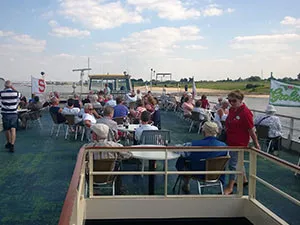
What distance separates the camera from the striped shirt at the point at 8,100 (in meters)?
6.77

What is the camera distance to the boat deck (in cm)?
394

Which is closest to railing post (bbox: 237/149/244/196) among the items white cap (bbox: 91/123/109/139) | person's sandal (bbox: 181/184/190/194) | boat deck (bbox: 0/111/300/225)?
boat deck (bbox: 0/111/300/225)

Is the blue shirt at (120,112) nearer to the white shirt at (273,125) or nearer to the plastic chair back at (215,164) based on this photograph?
the white shirt at (273,125)

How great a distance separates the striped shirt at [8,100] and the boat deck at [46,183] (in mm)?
856

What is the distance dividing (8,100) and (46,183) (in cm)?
249

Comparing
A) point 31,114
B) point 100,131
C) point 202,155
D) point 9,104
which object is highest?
point 9,104

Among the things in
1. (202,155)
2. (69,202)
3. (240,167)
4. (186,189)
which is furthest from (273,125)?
(69,202)

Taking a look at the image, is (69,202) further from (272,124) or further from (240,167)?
(272,124)

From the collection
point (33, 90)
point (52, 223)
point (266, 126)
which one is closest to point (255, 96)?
point (33, 90)

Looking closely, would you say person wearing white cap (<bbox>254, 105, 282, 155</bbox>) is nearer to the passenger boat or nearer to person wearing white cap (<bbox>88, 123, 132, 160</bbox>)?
the passenger boat

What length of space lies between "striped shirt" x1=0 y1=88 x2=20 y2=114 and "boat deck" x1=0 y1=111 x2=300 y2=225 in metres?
0.86

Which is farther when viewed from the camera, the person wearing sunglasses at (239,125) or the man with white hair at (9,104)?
the man with white hair at (9,104)

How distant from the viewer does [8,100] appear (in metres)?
6.79

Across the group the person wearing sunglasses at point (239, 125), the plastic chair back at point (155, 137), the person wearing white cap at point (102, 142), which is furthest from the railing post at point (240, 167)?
the plastic chair back at point (155, 137)
